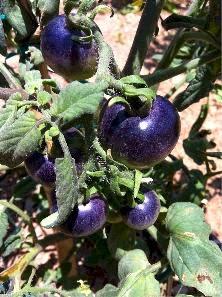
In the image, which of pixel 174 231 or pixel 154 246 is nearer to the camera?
pixel 174 231

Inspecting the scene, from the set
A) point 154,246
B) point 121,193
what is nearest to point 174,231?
point 121,193

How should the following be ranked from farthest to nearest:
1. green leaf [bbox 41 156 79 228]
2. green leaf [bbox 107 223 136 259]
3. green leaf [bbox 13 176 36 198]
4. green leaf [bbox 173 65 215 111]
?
green leaf [bbox 13 176 36 198] → green leaf [bbox 107 223 136 259] → green leaf [bbox 173 65 215 111] → green leaf [bbox 41 156 79 228]

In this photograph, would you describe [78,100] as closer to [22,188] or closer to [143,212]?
[143,212]

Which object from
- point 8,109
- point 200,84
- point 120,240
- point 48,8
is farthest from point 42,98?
point 120,240

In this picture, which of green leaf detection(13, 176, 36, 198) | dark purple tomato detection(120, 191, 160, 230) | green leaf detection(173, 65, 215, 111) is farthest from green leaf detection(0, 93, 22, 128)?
green leaf detection(13, 176, 36, 198)

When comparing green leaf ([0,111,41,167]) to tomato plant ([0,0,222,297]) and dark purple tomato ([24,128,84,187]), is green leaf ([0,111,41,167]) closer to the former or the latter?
tomato plant ([0,0,222,297])

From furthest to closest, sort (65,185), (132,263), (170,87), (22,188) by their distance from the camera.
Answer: (170,87) → (22,188) → (132,263) → (65,185)

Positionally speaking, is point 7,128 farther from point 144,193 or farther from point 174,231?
point 174,231
